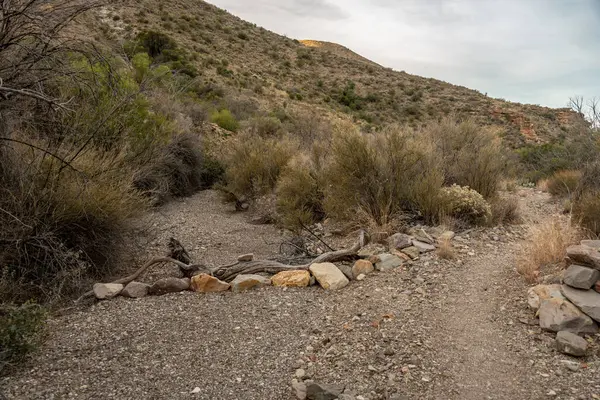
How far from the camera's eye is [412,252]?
6727 millimetres

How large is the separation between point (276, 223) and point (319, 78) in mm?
28241

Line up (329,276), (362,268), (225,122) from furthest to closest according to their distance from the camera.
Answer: (225,122) < (362,268) < (329,276)

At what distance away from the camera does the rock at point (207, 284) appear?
5859mm

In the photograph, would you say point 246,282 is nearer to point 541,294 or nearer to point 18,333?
point 18,333

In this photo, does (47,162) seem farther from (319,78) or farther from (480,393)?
(319,78)

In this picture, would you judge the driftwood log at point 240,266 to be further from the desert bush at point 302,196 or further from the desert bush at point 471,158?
the desert bush at point 471,158

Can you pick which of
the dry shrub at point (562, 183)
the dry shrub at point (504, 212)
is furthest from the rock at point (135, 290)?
the dry shrub at point (562, 183)

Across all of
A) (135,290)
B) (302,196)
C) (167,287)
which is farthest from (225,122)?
(135,290)

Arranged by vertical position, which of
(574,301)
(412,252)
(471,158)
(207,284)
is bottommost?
(207,284)

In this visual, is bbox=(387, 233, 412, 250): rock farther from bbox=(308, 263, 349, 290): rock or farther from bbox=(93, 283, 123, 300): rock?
bbox=(93, 283, 123, 300): rock

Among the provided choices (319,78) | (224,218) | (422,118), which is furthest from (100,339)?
(319,78)

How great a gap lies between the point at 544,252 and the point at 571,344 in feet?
6.18

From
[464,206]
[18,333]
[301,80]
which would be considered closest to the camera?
[18,333]

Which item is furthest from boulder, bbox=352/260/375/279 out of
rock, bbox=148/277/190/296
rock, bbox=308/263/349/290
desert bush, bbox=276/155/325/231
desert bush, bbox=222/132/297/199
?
desert bush, bbox=222/132/297/199
